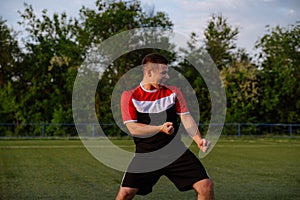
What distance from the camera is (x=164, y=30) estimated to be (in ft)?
124

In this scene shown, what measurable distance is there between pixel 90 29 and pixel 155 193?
96.4 ft

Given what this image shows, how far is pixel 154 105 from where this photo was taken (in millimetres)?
5074

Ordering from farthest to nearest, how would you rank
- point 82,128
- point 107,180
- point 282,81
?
point 282,81 < point 82,128 < point 107,180

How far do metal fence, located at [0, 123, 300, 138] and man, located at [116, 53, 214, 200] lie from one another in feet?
88.0

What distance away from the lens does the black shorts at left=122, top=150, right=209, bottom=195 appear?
16.4ft

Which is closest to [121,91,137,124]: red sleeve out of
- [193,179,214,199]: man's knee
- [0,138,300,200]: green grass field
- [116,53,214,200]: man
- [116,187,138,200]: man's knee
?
[116,53,214,200]: man

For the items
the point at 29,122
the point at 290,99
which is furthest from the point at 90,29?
the point at 290,99

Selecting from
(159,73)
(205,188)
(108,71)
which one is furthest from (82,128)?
(205,188)

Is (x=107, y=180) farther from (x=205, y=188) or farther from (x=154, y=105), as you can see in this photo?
(x=205, y=188)

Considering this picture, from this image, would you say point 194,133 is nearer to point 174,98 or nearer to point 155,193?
point 174,98

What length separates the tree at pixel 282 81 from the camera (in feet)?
125

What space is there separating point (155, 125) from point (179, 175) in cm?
51

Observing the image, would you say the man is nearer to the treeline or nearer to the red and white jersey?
the red and white jersey

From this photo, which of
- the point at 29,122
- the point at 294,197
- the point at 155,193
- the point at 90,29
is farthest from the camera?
the point at 90,29
